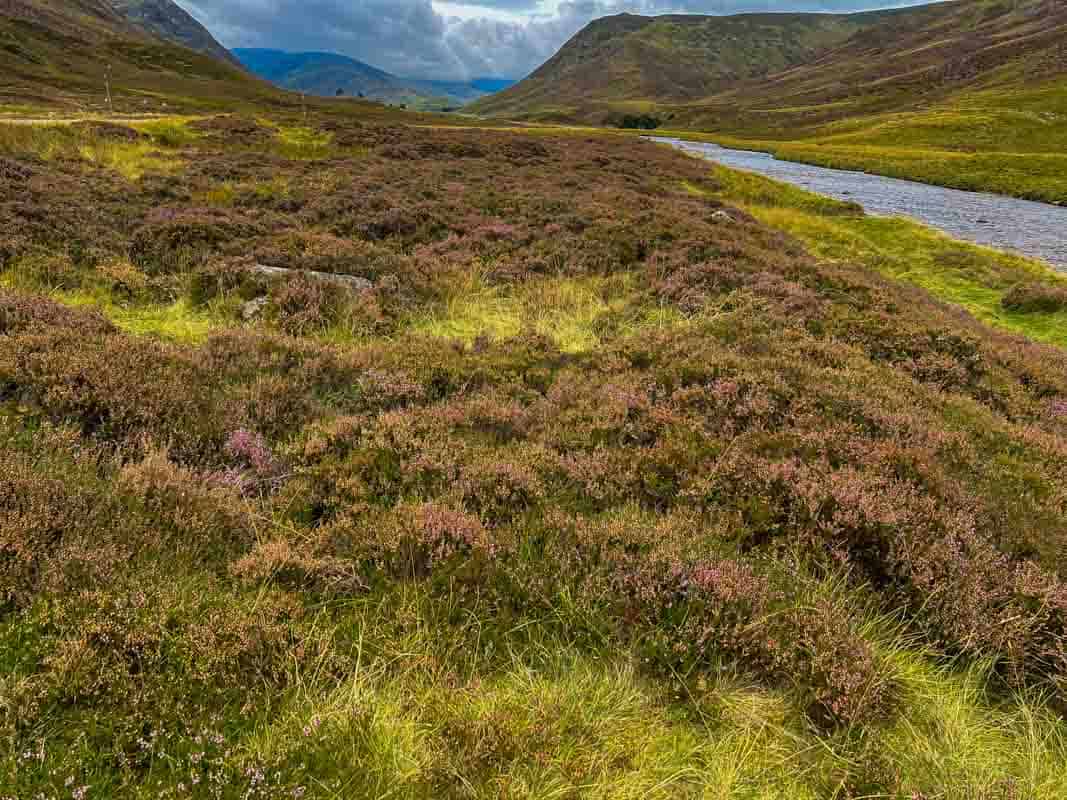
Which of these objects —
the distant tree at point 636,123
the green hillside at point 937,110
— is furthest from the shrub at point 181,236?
the distant tree at point 636,123

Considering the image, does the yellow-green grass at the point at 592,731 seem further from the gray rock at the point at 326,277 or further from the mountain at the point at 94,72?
the mountain at the point at 94,72

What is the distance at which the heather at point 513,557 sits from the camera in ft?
7.89

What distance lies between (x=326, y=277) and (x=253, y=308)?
1.55 m

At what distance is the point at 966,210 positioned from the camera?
31516mm

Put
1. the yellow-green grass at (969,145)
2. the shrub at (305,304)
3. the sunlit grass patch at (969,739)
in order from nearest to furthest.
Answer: the sunlit grass patch at (969,739) → the shrub at (305,304) → the yellow-green grass at (969,145)

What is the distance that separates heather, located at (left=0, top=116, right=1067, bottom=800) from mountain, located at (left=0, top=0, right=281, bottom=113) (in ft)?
208

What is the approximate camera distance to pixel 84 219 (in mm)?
11609

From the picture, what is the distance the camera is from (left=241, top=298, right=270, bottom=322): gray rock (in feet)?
27.9

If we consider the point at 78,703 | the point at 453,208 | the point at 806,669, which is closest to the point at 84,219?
the point at 453,208

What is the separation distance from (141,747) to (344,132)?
35897mm

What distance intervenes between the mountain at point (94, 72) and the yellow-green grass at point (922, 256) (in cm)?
6302

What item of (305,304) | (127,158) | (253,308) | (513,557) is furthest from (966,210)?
(127,158)

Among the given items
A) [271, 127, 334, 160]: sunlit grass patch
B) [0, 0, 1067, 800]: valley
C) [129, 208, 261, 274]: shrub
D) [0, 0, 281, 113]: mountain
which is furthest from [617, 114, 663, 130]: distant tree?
[0, 0, 1067, 800]: valley

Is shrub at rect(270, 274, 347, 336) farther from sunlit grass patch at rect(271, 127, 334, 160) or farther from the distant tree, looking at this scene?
the distant tree
